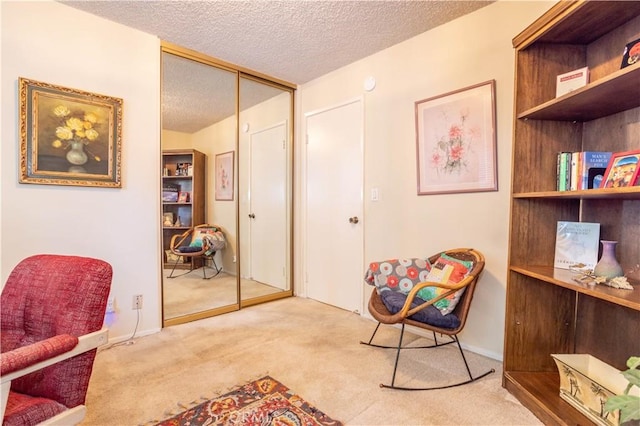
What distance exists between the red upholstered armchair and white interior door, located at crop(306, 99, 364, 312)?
2299mm

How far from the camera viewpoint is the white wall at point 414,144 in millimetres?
2188

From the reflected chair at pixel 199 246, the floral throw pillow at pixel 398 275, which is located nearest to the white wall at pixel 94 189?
the reflected chair at pixel 199 246

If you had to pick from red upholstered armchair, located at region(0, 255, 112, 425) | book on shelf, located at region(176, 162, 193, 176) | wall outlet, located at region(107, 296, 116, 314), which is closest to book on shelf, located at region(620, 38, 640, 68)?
red upholstered armchair, located at region(0, 255, 112, 425)

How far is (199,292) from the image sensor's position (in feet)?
10.7

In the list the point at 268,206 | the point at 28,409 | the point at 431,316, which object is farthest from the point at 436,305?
the point at 268,206

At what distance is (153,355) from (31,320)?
3.80 ft

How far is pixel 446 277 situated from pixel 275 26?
227 centimetres

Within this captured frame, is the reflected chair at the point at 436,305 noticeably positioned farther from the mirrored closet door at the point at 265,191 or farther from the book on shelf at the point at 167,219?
the book on shelf at the point at 167,219

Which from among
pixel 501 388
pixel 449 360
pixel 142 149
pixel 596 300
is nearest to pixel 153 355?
pixel 142 149

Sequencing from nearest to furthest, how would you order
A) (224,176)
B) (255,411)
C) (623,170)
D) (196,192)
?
(623,170)
(255,411)
(196,192)
(224,176)

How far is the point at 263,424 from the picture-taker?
155 centimetres

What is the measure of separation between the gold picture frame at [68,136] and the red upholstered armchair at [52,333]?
1159mm

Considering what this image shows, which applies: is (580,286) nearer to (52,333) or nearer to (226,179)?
(52,333)

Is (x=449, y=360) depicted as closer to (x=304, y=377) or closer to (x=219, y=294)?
(x=304, y=377)
